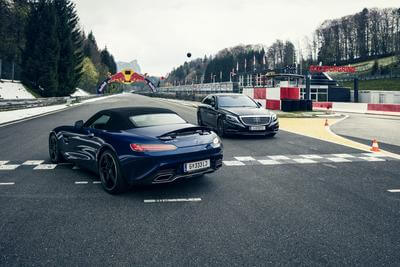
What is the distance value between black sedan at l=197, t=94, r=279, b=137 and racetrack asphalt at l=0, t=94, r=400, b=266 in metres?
4.56

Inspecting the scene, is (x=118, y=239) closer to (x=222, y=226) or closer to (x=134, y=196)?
(x=222, y=226)

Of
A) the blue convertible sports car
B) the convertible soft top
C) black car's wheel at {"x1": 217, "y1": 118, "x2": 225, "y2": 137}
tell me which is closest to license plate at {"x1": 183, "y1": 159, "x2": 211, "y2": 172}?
the blue convertible sports car

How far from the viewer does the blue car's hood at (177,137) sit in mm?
5332

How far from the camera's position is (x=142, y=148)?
512 centimetres

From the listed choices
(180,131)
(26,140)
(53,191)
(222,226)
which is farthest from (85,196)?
(26,140)

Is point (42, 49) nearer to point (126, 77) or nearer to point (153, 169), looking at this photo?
point (153, 169)

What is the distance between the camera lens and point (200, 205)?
4.90 metres

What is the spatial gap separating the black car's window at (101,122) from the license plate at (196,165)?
1.70 m

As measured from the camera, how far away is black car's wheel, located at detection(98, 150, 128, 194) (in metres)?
5.29

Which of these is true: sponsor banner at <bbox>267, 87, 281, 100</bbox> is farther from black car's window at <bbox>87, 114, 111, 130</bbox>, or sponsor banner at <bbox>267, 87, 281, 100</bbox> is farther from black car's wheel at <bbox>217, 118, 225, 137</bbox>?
black car's window at <bbox>87, 114, 111, 130</bbox>

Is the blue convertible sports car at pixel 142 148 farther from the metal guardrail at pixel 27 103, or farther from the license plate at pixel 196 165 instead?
the metal guardrail at pixel 27 103

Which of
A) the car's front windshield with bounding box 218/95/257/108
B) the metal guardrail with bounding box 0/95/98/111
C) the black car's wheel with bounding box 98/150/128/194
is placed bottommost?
the black car's wheel with bounding box 98/150/128/194

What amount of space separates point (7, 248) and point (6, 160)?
525cm

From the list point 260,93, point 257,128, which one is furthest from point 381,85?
point 257,128
